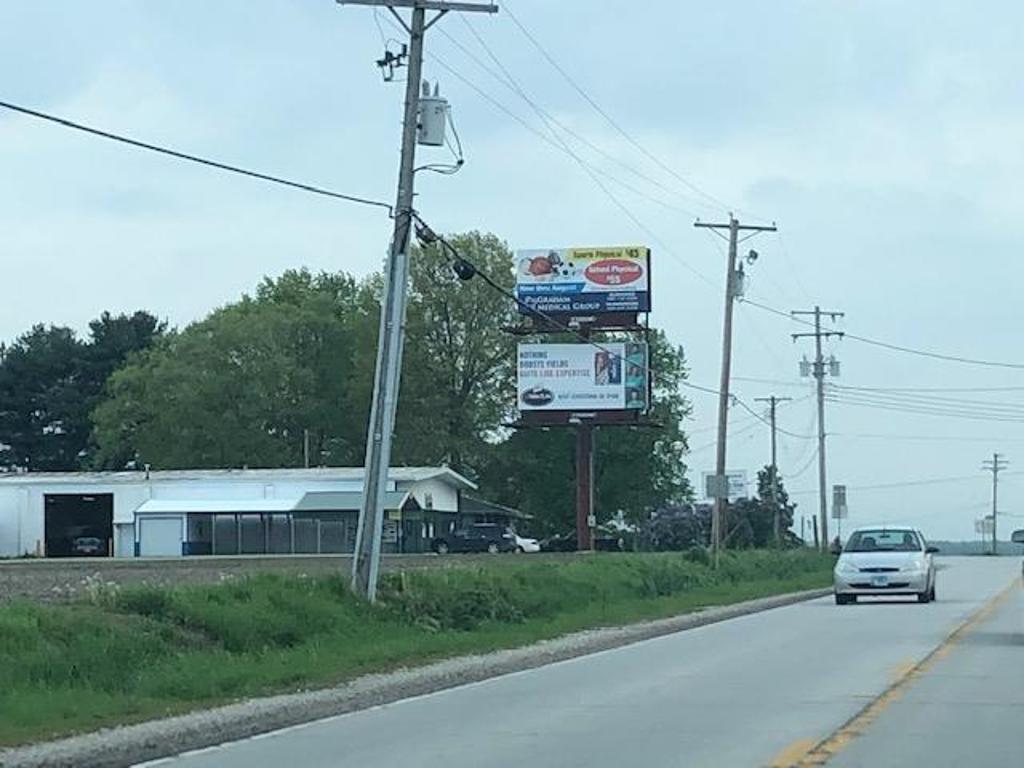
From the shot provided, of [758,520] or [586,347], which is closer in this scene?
[586,347]

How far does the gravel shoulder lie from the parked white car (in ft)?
207

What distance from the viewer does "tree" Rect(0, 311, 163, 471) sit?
11238 centimetres

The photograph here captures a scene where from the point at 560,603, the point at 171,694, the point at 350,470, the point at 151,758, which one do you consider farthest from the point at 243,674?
the point at 350,470

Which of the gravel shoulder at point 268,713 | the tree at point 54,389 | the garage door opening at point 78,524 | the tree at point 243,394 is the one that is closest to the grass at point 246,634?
the gravel shoulder at point 268,713

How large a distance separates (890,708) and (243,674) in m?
7.49

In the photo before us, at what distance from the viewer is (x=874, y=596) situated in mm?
43000

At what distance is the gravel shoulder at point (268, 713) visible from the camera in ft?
48.2

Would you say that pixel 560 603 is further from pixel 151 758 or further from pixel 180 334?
pixel 180 334

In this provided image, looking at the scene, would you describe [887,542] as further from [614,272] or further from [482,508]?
[482,508]

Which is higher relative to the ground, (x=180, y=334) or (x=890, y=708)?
(x=180, y=334)

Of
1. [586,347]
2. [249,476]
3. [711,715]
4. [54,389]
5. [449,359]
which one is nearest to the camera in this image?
[711,715]

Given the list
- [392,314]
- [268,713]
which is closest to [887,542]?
[392,314]

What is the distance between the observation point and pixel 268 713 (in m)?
17.8

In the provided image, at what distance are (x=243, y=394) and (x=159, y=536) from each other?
39.3 feet
